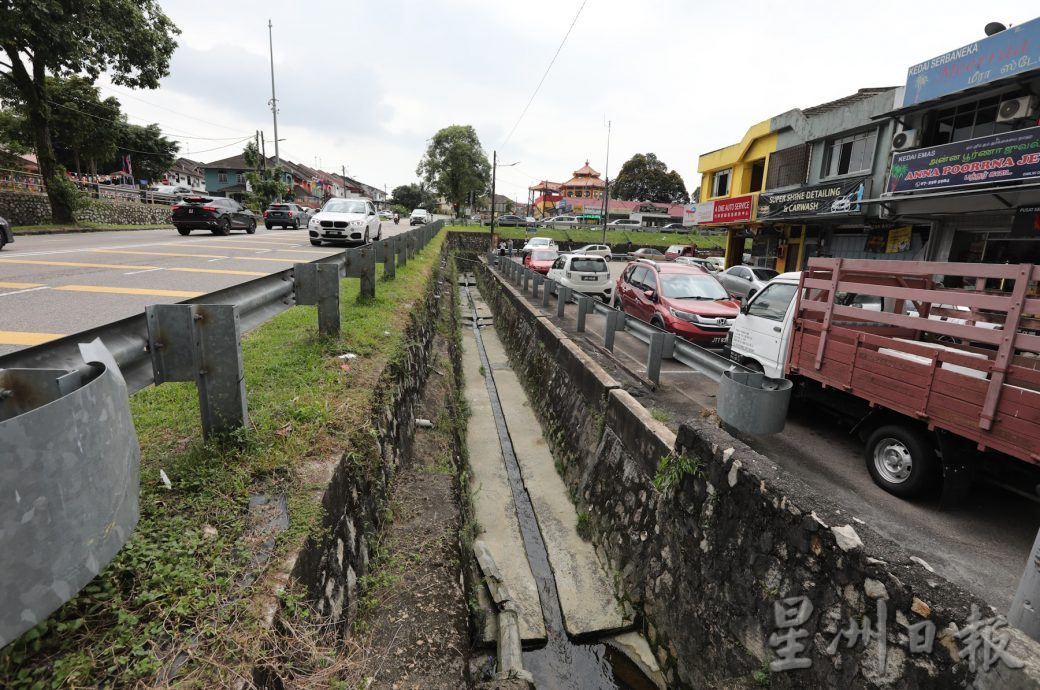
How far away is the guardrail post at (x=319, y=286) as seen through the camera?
5008mm

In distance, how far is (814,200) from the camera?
1902 centimetres

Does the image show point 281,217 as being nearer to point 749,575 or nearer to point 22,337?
point 22,337

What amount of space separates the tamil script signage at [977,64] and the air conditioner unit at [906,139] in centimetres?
85

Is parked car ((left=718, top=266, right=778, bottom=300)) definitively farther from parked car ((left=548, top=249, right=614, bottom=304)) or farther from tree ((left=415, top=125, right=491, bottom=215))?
tree ((left=415, top=125, right=491, bottom=215))

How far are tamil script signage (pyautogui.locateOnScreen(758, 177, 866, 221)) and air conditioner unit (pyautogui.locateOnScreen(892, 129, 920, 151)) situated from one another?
4.98 ft

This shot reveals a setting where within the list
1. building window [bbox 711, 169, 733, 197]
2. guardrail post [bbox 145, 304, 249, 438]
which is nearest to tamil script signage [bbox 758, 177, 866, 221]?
building window [bbox 711, 169, 733, 197]

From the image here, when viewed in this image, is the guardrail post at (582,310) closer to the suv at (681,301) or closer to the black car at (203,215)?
the suv at (681,301)

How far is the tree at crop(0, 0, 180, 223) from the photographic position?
54.2 ft

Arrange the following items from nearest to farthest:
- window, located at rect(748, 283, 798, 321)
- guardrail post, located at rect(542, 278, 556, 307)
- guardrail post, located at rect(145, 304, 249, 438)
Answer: guardrail post, located at rect(145, 304, 249, 438)
window, located at rect(748, 283, 798, 321)
guardrail post, located at rect(542, 278, 556, 307)

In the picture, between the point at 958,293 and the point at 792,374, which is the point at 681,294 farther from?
the point at 958,293

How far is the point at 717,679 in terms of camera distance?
357 centimetres

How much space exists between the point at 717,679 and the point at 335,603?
274 cm

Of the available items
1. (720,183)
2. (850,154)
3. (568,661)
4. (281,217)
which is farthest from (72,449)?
(720,183)

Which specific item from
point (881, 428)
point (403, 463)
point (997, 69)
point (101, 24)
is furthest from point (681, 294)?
point (101, 24)
